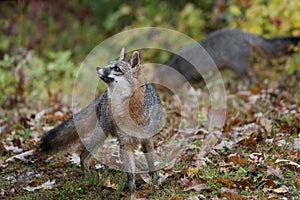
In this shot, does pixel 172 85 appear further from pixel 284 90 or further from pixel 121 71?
pixel 121 71

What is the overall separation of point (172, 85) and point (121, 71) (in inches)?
212

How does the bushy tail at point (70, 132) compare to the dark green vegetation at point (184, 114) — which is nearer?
the dark green vegetation at point (184, 114)

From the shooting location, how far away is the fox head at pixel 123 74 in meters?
4.36

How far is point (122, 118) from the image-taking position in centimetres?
468

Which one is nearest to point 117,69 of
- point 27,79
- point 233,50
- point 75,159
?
point 75,159

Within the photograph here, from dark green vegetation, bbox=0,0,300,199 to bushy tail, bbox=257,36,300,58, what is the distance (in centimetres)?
44

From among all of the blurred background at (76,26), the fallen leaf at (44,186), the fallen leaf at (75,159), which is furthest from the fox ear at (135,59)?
the blurred background at (76,26)

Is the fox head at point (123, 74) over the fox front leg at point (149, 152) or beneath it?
over

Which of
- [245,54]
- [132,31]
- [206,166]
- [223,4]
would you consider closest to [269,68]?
[245,54]

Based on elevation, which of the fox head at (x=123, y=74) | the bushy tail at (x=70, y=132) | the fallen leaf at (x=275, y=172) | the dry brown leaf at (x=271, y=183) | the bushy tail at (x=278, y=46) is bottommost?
the dry brown leaf at (x=271, y=183)

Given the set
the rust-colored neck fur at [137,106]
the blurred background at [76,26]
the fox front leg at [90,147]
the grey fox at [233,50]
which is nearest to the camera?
the rust-colored neck fur at [137,106]

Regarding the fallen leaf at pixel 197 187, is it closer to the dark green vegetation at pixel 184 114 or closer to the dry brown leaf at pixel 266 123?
the dark green vegetation at pixel 184 114

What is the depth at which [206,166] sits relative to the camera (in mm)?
5008

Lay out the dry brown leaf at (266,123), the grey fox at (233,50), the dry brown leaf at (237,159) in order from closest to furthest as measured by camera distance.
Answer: the dry brown leaf at (237,159)
the dry brown leaf at (266,123)
the grey fox at (233,50)
